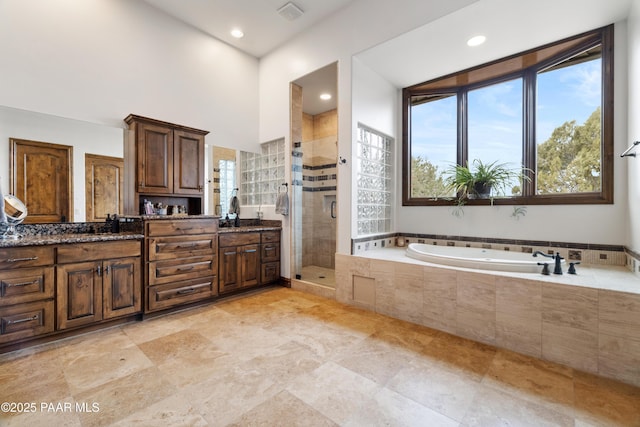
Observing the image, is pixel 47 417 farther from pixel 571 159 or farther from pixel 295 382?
pixel 571 159

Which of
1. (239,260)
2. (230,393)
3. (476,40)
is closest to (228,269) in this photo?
(239,260)

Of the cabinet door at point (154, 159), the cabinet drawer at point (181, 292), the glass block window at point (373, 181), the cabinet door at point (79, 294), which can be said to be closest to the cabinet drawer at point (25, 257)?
the cabinet door at point (79, 294)

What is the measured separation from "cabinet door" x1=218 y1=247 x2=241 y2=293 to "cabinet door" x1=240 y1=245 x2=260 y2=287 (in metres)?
0.08

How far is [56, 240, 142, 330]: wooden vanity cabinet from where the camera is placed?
2.17 m

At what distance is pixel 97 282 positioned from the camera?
232 centimetres

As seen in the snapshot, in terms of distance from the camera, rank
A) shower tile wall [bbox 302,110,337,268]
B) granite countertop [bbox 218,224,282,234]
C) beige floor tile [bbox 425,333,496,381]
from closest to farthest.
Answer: beige floor tile [bbox 425,333,496,381]
granite countertop [bbox 218,224,282,234]
shower tile wall [bbox 302,110,337,268]

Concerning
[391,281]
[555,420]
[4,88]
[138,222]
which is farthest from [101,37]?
[555,420]

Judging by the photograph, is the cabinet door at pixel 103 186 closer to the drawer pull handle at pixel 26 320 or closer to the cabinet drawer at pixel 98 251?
the cabinet drawer at pixel 98 251

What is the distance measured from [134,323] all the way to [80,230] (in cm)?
102

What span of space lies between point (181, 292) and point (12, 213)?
1.46 m

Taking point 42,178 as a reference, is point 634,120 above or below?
above

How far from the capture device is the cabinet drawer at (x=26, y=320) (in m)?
1.95

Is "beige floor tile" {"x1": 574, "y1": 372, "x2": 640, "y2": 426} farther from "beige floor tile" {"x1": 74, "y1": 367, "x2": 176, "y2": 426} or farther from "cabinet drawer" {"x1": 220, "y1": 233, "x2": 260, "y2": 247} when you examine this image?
"cabinet drawer" {"x1": 220, "y1": 233, "x2": 260, "y2": 247}

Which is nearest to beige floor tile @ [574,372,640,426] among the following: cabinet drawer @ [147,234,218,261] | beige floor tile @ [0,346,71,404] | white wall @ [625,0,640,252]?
→ white wall @ [625,0,640,252]
